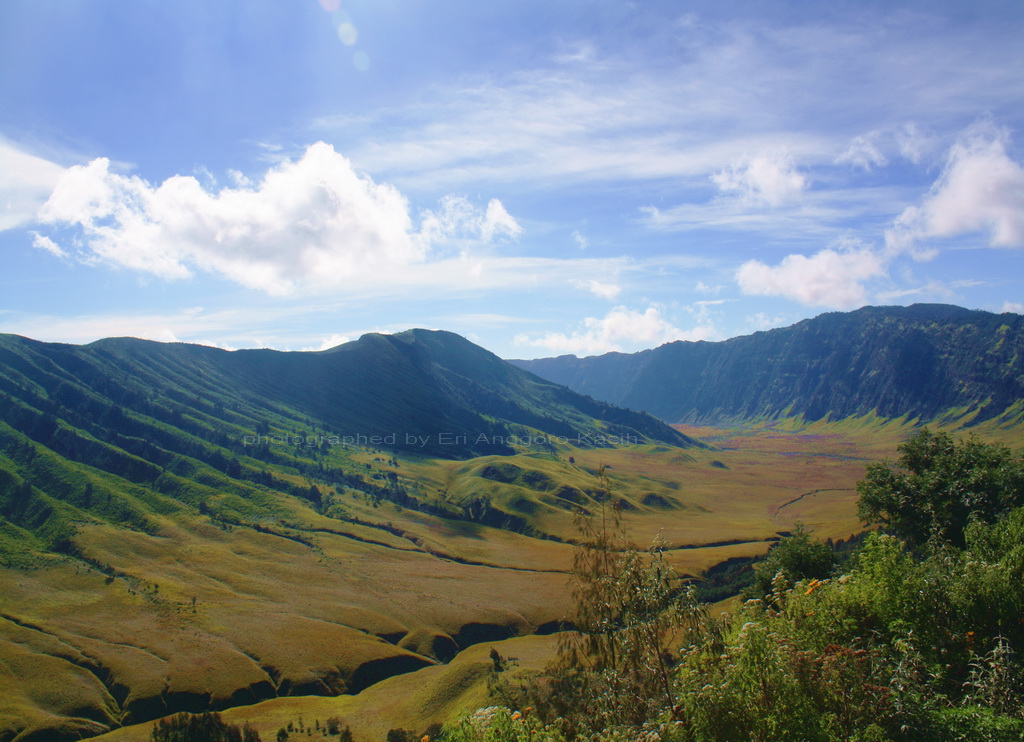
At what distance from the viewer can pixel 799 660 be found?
16.1m

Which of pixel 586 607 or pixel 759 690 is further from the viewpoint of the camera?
pixel 586 607

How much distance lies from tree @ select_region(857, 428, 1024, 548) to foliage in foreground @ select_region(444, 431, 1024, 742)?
3277cm

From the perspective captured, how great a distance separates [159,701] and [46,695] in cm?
2108

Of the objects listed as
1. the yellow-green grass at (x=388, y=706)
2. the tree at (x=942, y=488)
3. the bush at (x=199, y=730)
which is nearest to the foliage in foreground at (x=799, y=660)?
the tree at (x=942, y=488)

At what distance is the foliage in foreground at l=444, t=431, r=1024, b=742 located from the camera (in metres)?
15.9

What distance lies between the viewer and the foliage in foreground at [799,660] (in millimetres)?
15859

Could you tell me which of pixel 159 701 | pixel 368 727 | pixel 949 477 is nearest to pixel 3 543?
pixel 159 701

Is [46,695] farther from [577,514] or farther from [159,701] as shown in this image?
[577,514]

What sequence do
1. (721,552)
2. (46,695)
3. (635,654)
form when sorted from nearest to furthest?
(635,654)
(46,695)
(721,552)

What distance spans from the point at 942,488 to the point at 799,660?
5668 centimetres

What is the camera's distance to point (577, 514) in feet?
67.2

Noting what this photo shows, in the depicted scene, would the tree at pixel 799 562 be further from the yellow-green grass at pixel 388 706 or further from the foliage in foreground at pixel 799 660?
the yellow-green grass at pixel 388 706

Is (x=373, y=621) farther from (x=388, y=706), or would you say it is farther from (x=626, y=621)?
(x=626, y=621)

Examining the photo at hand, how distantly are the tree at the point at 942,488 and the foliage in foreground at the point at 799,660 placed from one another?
32772mm
